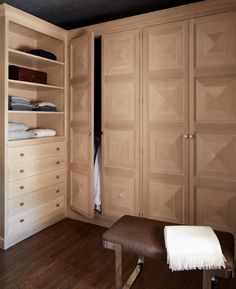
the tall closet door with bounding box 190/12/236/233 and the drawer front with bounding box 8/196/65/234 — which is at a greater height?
the tall closet door with bounding box 190/12/236/233

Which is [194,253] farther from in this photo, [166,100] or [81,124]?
[81,124]

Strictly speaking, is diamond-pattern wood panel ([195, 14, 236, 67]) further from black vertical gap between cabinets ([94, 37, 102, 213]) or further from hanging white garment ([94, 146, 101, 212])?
hanging white garment ([94, 146, 101, 212])

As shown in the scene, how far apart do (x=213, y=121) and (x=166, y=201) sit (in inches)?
33.9

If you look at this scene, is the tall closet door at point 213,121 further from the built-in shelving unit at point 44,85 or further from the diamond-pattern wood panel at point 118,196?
the built-in shelving unit at point 44,85

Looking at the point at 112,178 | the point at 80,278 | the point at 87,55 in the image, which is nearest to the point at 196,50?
the point at 87,55

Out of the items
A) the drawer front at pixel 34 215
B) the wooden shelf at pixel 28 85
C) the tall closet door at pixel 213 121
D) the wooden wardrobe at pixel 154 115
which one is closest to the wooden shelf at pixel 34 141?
the wooden wardrobe at pixel 154 115

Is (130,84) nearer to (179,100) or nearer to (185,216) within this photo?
(179,100)

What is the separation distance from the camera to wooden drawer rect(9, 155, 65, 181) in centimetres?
251

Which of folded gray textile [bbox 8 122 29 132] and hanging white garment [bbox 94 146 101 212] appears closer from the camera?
folded gray textile [bbox 8 122 29 132]

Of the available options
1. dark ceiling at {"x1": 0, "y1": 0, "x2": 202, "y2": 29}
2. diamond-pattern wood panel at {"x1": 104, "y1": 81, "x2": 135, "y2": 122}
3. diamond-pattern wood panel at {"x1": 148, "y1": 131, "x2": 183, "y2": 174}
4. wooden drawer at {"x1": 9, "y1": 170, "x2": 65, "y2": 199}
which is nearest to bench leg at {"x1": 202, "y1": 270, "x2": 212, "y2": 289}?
diamond-pattern wood panel at {"x1": 148, "y1": 131, "x2": 183, "y2": 174}

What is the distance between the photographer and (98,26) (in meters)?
2.78

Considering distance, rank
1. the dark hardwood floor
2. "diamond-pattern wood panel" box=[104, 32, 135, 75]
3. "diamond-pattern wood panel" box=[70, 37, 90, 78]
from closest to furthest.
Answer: the dark hardwood floor < "diamond-pattern wood panel" box=[104, 32, 135, 75] < "diamond-pattern wood panel" box=[70, 37, 90, 78]

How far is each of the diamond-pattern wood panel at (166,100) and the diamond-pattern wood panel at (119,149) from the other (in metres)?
0.32

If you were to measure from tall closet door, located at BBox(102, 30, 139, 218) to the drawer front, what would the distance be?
605mm
